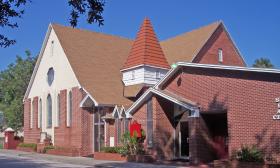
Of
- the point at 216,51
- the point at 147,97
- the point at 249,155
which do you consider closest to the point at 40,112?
the point at 216,51

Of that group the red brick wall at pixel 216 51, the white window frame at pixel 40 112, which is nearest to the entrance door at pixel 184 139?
the red brick wall at pixel 216 51

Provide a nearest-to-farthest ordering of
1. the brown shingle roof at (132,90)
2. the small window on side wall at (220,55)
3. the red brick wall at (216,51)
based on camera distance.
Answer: the brown shingle roof at (132,90), the red brick wall at (216,51), the small window on side wall at (220,55)

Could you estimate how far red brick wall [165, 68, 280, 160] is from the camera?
23.0 metres

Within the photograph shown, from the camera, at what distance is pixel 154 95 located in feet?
89.5

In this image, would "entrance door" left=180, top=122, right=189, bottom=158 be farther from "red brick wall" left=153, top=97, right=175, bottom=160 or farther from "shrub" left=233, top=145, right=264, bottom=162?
"shrub" left=233, top=145, right=264, bottom=162

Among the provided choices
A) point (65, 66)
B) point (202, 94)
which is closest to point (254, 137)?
point (202, 94)

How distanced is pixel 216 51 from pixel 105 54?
30.9 ft

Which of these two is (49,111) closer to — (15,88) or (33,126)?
(33,126)

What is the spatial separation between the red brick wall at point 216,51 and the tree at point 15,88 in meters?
26.1

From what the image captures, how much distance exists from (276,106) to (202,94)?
→ 3.82m

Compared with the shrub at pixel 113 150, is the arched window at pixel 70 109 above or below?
above

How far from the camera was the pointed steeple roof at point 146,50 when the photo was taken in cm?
3478

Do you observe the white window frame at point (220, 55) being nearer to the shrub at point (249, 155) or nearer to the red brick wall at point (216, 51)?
the red brick wall at point (216, 51)

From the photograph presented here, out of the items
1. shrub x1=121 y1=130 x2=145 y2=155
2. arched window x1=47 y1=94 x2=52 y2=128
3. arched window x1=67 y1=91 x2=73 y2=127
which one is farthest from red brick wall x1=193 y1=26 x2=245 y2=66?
arched window x1=47 y1=94 x2=52 y2=128
